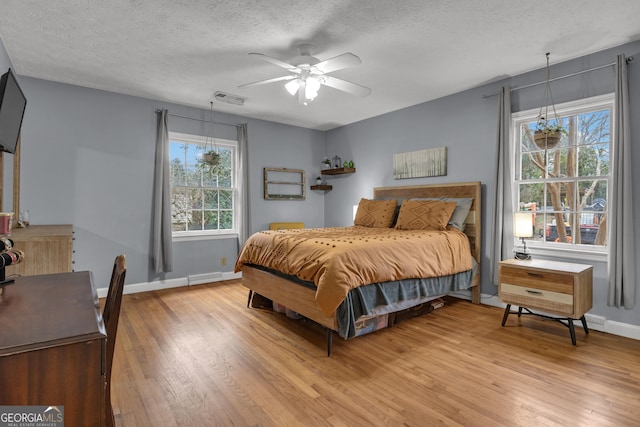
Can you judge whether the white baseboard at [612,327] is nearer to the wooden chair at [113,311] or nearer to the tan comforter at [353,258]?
the tan comforter at [353,258]

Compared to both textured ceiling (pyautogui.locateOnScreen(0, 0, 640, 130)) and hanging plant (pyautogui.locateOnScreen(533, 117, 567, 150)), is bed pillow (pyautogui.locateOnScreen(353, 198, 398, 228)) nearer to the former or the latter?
textured ceiling (pyautogui.locateOnScreen(0, 0, 640, 130))

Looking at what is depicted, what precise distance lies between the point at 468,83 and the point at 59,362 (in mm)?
4253

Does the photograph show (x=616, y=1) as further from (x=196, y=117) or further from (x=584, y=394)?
(x=196, y=117)

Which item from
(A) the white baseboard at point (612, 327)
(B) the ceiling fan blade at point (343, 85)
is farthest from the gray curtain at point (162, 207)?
(A) the white baseboard at point (612, 327)

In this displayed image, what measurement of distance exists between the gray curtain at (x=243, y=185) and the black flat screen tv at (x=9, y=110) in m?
2.63

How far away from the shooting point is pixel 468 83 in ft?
Answer: 12.5

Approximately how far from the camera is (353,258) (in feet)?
8.36

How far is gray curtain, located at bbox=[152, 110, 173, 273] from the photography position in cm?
429

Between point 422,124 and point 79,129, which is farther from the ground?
point 422,124

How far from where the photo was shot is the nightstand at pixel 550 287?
2.64 meters

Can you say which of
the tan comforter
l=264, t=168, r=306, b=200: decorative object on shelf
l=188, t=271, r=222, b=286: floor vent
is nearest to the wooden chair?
the tan comforter

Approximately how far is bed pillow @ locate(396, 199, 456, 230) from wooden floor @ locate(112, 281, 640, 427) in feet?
3.48

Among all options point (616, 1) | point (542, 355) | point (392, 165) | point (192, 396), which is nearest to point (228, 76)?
point (392, 165)

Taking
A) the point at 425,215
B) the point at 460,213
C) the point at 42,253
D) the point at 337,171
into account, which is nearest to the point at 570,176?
the point at 460,213
